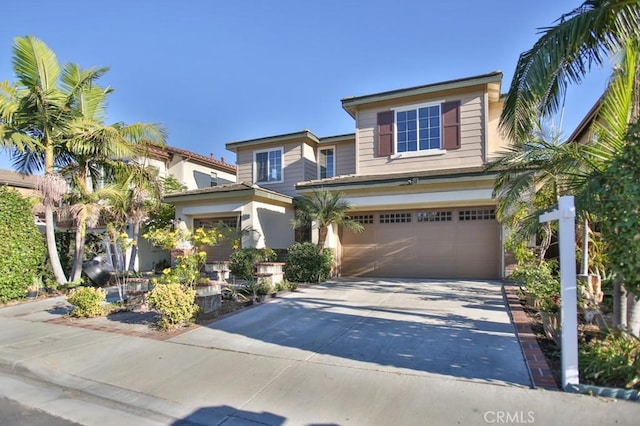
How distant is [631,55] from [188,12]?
10.5 m

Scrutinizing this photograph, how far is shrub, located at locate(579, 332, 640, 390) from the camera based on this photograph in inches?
147

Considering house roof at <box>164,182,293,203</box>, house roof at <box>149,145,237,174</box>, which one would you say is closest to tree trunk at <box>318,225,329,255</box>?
house roof at <box>164,182,293,203</box>

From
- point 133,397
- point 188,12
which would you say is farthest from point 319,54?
point 133,397

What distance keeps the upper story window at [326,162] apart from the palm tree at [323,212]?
488 cm

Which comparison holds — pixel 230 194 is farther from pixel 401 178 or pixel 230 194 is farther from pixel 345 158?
pixel 401 178

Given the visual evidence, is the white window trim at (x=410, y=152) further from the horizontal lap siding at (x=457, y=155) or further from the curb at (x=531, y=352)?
the curb at (x=531, y=352)

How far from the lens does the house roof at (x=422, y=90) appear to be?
1227 cm

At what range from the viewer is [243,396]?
4039mm

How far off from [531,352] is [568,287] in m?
1.48

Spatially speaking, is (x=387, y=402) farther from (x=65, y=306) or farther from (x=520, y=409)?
(x=65, y=306)

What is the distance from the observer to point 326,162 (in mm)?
17766

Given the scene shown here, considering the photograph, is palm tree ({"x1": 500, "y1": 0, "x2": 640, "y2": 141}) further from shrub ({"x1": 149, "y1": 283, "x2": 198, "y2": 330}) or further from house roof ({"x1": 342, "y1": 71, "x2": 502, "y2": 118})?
shrub ({"x1": 149, "y1": 283, "x2": 198, "y2": 330})

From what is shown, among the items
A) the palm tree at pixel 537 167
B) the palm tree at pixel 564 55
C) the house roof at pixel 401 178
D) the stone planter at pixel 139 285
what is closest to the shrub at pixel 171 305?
the stone planter at pixel 139 285

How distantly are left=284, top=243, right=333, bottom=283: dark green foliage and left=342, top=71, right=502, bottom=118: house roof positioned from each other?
5.94 m
